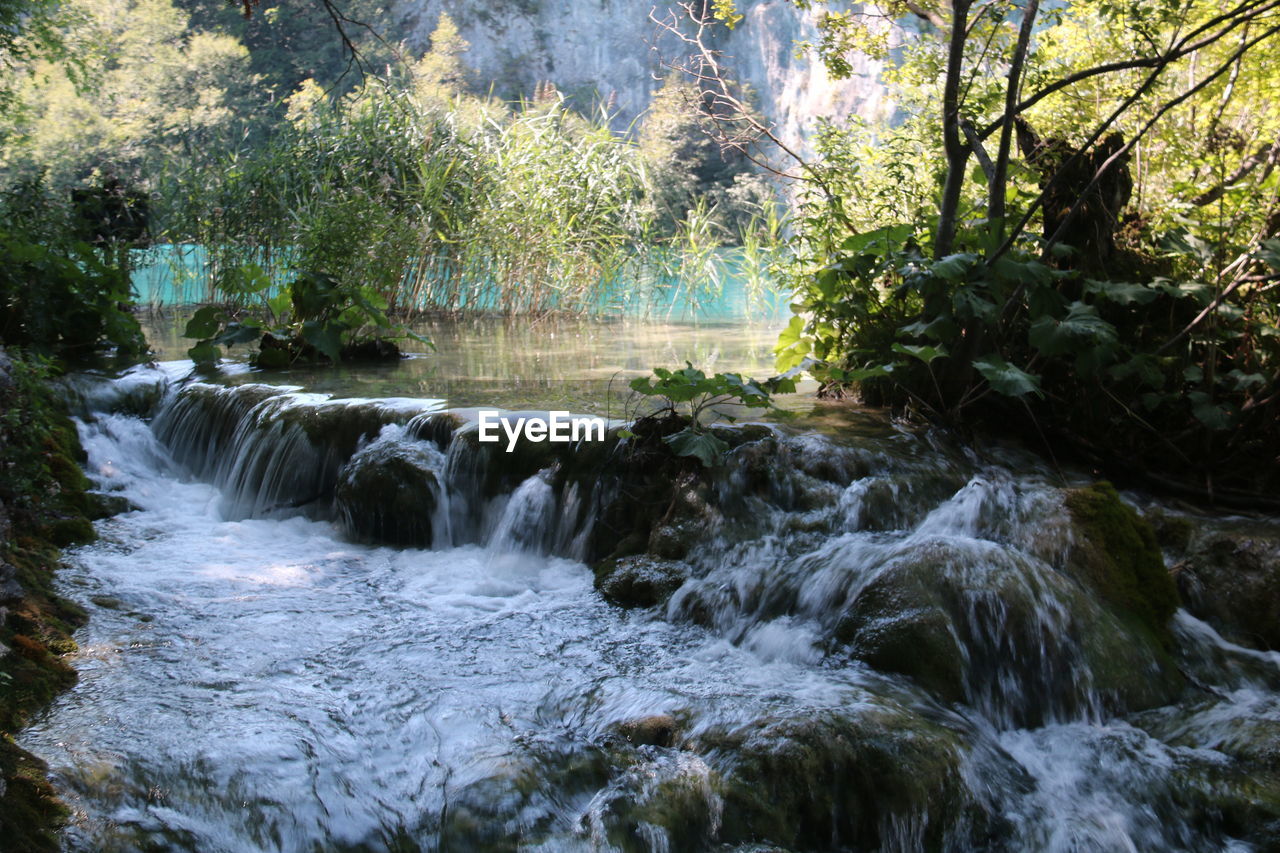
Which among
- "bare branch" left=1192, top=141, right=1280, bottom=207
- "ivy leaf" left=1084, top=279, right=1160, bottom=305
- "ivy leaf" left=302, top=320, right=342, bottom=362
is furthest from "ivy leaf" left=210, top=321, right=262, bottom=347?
"bare branch" left=1192, top=141, right=1280, bottom=207

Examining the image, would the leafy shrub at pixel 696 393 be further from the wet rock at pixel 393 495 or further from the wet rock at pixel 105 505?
the wet rock at pixel 105 505

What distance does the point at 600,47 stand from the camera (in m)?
45.1

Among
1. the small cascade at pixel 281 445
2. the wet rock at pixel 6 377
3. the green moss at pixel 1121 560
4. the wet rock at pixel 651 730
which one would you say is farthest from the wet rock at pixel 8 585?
the green moss at pixel 1121 560

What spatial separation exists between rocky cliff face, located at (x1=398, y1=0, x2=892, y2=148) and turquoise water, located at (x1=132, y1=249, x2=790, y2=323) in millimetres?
27857

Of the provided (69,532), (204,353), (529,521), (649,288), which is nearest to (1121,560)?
(529,521)

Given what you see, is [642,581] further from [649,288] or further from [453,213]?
[649,288]

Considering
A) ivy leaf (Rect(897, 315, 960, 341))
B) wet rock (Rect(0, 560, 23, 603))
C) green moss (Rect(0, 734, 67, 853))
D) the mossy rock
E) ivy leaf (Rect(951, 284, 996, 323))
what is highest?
ivy leaf (Rect(951, 284, 996, 323))

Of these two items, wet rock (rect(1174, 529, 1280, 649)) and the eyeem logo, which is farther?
the eyeem logo

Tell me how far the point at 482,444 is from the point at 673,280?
26.8 ft

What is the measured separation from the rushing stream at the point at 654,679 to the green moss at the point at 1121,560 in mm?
101

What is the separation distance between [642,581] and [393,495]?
5.34 ft

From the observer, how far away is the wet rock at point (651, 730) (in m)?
3.41

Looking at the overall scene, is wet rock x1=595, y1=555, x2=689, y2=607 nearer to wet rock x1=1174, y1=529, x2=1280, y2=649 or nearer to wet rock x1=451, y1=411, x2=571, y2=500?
wet rock x1=451, y1=411, x2=571, y2=500

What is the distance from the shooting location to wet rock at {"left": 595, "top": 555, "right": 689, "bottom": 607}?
185 inches
